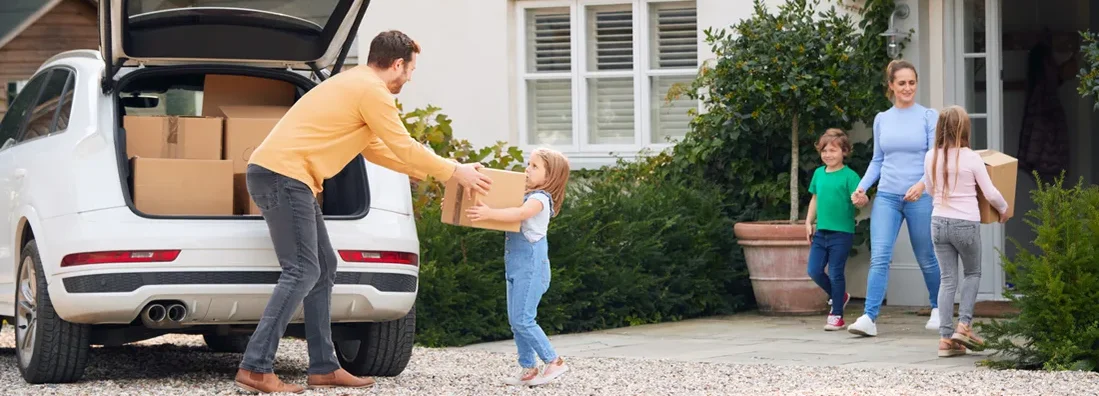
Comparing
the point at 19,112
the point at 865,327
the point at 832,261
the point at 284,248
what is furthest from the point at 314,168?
the point at 832,261

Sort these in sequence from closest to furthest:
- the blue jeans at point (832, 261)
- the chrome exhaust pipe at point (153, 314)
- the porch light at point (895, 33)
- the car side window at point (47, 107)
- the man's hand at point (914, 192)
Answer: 1. the chrome exhaust pipe at point (153, 314)
2. the car side window at point (47, 107)
3. the man's hand at point (914, 192)
4. the blue jeans at point (832, 261)
5. the porch light at point (895, 33)

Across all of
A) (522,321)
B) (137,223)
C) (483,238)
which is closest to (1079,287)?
(522,321)

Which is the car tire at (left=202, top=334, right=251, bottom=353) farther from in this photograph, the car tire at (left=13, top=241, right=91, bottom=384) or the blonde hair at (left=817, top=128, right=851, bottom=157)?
the blonde hair at (left=817, top=128, right=851, bottom=157)

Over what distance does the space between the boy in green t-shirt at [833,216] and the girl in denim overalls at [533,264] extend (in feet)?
10.6

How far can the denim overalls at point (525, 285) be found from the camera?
258 inches

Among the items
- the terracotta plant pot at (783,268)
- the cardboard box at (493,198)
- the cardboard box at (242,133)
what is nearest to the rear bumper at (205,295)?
the cardboard box at (493,198)

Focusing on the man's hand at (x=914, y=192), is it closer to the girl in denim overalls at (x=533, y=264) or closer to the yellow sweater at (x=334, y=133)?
the girl in denim overalls at (x=533, y=264)

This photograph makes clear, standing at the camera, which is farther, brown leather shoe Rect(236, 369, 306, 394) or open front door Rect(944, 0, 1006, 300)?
open front door Rect(944, 0, 1006, 300)

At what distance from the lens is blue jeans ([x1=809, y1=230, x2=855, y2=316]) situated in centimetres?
942

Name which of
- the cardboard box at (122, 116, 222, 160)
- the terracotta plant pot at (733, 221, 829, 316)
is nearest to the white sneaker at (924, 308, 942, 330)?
the terracotta plant pot at (733, 221, 829, 316)

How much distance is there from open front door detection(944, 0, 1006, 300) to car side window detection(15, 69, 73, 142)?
6.03 metres

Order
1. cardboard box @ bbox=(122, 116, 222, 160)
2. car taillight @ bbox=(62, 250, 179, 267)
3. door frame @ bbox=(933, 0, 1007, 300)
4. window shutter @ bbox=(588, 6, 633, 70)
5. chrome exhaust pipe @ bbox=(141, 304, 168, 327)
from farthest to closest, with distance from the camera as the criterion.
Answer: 1. window shutter @ bbox=(588, 6, 633, 70)
2. door frame @ bbox=(933, 0, 1007, 300)
3. cardboard box @ bbox=(122, 116, 222, 160)
4. chrome exhaust pipe @ bbox=(141, 304, 168, 327)
5. car taillight @ bbox=(62, 250, 179, 267)

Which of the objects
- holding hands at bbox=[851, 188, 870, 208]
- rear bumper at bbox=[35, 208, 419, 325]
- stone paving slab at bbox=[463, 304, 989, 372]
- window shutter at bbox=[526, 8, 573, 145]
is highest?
window shutter at bbox=[526, 8, 573, 145]

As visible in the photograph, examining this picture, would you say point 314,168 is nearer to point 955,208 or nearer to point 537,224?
point 537,224
